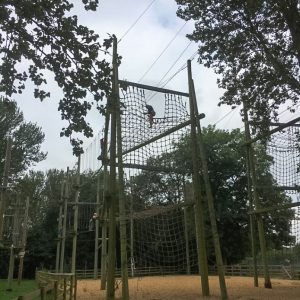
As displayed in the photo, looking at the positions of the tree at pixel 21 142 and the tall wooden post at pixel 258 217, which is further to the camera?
the tree at pixel 21 142

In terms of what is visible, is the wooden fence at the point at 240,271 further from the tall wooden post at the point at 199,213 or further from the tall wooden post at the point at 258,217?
the tall wooden post at the point at 199,213

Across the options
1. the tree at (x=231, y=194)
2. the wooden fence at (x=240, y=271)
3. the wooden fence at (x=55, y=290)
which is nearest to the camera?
the wooden fence at (x=55, y=290)

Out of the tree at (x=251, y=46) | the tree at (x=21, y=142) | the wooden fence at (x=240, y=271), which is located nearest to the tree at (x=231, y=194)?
the wooden fence at (x=240, y=271)

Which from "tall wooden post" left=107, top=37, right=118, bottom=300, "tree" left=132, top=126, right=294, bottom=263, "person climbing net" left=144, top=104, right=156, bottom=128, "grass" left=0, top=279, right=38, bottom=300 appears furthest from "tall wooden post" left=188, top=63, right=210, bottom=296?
"tree" left=132, top=126, right=294, bottom=263

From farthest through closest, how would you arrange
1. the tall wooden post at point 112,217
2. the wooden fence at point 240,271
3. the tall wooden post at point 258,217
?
1. the wooden fence at point 240,271
2. the tall wooden post at point 258,217
3. the tall wooden post at point 112,217

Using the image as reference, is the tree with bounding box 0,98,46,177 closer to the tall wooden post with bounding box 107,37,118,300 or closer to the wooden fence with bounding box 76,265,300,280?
the wooden fence with bounding box 76,265,300,280

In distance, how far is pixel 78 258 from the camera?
44.5m

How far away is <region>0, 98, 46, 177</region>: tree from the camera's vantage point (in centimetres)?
3919

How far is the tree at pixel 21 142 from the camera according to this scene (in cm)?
3919

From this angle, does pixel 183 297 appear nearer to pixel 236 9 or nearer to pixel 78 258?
pixel 236 9

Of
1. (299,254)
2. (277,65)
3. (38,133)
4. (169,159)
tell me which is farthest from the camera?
(38,133)

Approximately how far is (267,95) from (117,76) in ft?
15.9

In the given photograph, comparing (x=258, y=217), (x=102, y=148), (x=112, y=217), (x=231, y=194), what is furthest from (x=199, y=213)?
(x=231, y=194)

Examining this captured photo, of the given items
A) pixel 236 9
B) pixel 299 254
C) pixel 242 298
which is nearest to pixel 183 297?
pixel 242 298
